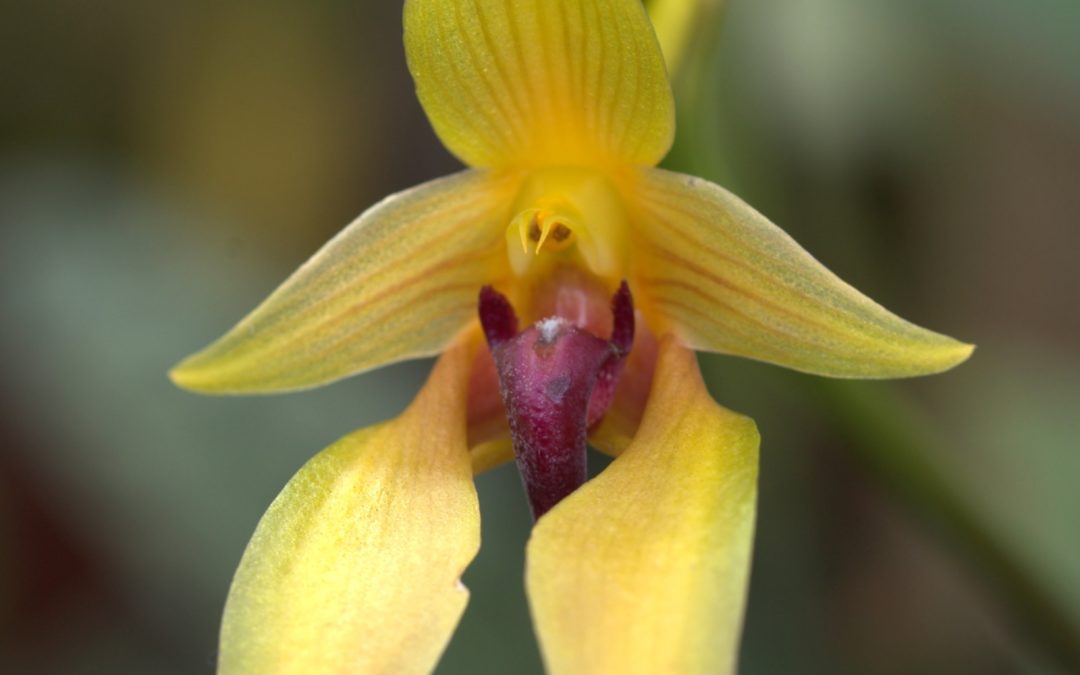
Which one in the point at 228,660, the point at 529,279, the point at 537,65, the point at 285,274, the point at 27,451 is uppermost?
the point at 537,65

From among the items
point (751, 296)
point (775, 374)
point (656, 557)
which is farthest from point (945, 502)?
point (656, 557)

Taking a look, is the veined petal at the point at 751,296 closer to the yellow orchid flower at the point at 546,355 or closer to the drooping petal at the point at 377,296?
the yellow orchid flower at the point at 546,355

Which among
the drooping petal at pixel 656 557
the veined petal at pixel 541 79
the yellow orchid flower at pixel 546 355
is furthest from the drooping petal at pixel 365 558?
the veined petal at pixel 541 79

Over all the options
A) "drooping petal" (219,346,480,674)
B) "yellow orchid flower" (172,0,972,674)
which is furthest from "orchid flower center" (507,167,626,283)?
"drooping petal" (219,346,480,674)

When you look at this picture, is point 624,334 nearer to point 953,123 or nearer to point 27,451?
point 953,123

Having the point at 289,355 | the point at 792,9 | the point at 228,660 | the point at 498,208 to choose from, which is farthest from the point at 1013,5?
the point at 228,660

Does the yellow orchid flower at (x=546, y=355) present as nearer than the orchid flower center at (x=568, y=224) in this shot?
Yes
